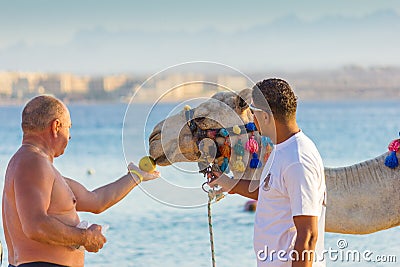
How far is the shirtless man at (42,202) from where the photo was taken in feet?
13.7

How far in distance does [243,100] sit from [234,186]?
587 millimetres

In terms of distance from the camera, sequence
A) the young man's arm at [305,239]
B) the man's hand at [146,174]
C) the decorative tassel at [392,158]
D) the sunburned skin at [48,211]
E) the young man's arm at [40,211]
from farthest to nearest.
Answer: the decorative tassel at [392,158] < the man's hand at [146,174] < the sunburned skin at [48,211] < the young man's arm at [40,211] < the young man's arm at [305,239]

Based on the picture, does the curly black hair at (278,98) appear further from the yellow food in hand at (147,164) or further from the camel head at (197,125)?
the yellow food in hand at (147,164)

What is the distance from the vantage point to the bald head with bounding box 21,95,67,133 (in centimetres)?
433

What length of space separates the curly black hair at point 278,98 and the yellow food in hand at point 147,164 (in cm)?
99

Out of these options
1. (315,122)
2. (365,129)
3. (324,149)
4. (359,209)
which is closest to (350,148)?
(324,149)

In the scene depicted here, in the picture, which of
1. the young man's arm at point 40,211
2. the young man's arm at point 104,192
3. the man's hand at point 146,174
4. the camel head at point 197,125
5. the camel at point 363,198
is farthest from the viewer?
the camel at point 363,198

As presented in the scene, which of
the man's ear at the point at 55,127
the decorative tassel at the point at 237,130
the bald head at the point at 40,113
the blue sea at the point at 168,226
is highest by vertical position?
the bald head at the point at 40,113

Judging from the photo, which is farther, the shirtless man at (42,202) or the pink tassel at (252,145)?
the pink tassel at (252,145)

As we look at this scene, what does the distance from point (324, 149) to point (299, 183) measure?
118ft

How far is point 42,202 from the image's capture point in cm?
417

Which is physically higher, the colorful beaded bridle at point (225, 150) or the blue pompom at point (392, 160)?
the colorful beaded bridle at point (225, 150)

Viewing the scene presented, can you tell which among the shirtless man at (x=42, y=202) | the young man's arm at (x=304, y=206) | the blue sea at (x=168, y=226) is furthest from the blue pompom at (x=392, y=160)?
the shirtless man at (x=42, y=202)

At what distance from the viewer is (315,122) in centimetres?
6412
